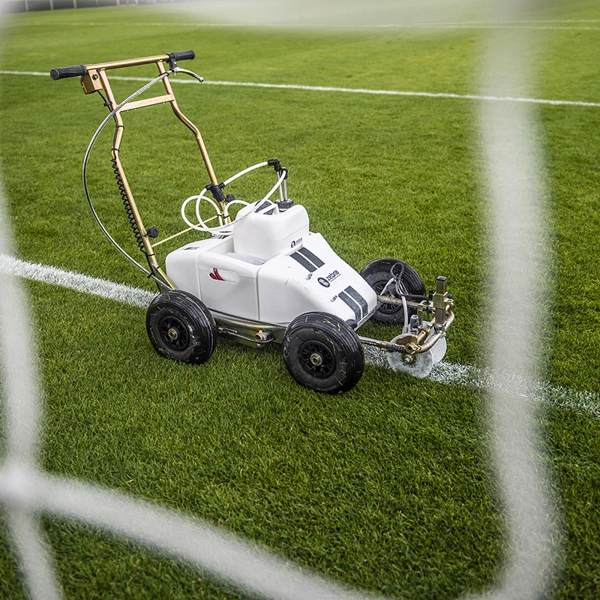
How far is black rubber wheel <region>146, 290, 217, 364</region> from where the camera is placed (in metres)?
2.78

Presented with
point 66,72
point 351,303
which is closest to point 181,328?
point 351,303

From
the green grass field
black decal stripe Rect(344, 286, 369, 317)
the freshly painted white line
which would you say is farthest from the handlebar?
black decal stripe Rect(344, 286, 369, 317)

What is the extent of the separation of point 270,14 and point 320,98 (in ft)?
24.7

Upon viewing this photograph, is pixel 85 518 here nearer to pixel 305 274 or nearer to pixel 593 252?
pixel 305 274

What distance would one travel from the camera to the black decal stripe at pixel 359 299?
2.87 m

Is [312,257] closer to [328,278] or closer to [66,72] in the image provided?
[328,278]

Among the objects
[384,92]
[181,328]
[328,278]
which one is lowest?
[384,92]

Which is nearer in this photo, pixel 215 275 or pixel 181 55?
pixel 215 275

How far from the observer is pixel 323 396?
104 inches

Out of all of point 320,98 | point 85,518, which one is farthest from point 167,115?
point 85,518

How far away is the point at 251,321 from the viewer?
9.50 ft

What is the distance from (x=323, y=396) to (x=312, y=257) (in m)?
0.61

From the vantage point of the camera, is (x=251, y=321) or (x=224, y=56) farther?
(x=224, y=56)

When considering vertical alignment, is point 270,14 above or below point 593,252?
above
